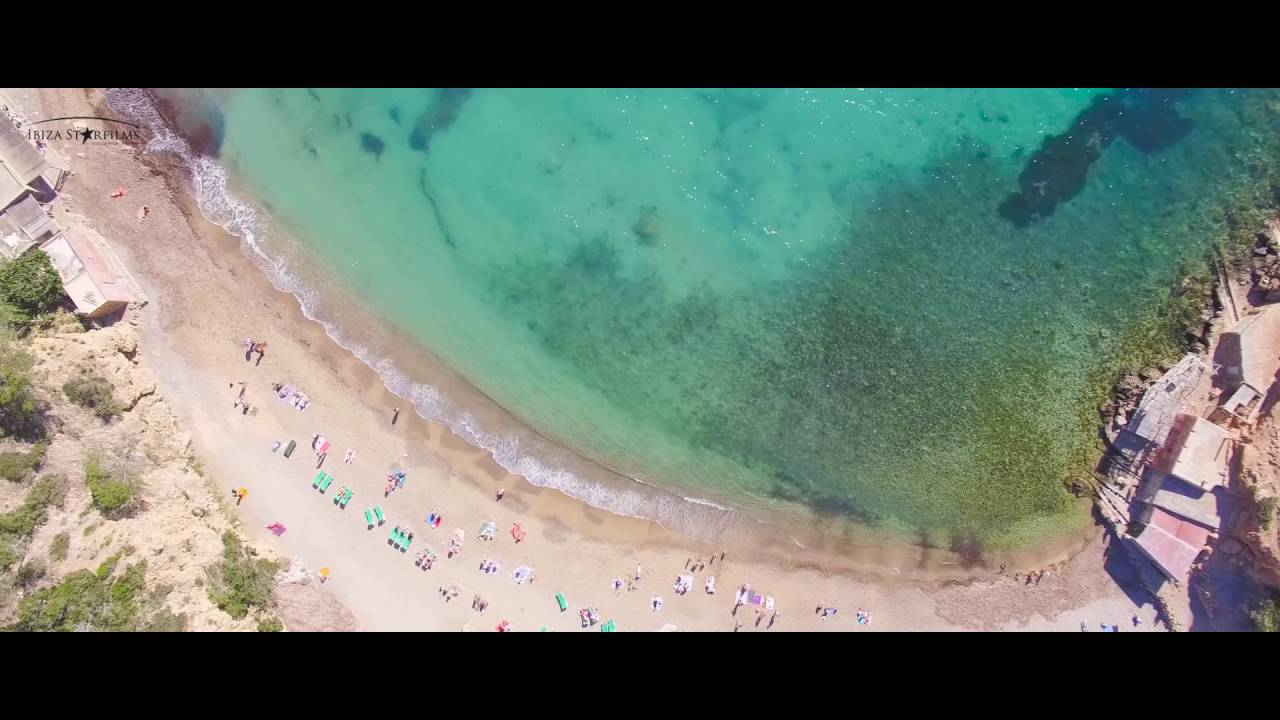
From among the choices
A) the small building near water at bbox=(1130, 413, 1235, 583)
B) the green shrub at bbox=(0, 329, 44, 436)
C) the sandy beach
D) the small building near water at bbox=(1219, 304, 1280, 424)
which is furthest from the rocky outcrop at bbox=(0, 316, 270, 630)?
the small building near water at bbox=(1219, 304, 1280, 424)

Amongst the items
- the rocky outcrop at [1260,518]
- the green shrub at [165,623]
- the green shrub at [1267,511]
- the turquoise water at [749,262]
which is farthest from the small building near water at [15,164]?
the green shrub at [1267,511]

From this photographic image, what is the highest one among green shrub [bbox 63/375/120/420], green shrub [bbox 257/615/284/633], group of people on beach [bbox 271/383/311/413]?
group of people on beach [bbox 271/383/311/413]

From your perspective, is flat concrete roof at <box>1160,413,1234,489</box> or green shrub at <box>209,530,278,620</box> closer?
green shrub at <box>209,530,278,620</box>

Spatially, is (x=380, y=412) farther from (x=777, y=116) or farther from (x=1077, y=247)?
(x=1077, y=247)

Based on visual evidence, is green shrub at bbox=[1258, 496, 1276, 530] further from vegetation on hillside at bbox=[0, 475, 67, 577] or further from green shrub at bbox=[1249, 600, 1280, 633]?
vegetation on hillside at bbox=[0, 475, 67, 577]
